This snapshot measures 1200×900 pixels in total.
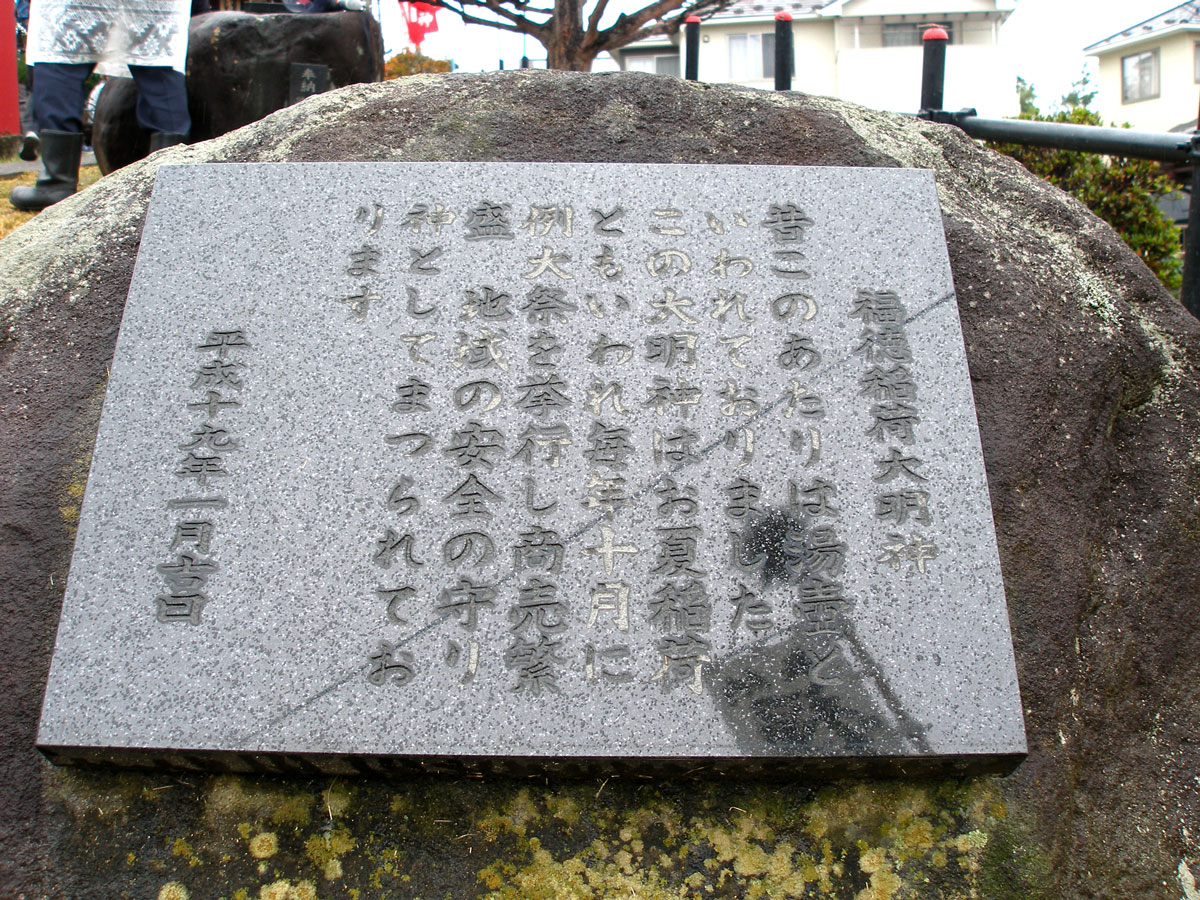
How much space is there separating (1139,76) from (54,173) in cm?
2364

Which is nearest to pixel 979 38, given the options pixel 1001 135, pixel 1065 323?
pixel 1001 135

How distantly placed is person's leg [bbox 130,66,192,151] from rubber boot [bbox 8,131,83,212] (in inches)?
16.1

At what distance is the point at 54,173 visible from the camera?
5.15 metres

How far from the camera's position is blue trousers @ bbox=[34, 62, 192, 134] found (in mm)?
4934

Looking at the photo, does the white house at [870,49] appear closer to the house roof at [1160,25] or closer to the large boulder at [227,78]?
the house roof at [1160,25]

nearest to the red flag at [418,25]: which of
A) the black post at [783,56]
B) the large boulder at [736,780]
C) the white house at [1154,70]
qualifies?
the black post at [783,56]

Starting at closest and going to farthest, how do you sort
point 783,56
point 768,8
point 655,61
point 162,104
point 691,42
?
point 162,104 → point 783,56 → point 691,42 → point 768,8 → point 655,61

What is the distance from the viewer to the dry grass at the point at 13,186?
5.14 metres

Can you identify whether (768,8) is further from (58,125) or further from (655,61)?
(58,125)

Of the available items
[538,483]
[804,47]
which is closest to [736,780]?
[538,483]

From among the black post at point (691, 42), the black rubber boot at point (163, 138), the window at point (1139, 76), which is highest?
the window at point (1139, 76)

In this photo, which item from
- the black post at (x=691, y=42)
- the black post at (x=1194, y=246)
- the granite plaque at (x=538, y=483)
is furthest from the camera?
the black post at (x=691, y=42)

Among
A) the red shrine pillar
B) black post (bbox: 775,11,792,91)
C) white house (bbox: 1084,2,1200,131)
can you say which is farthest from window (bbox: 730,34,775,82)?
the red shrine pillar

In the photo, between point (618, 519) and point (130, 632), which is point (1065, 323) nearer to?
point (618, 519)
